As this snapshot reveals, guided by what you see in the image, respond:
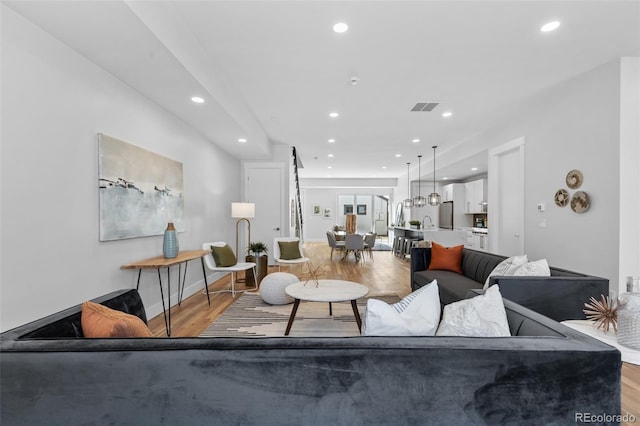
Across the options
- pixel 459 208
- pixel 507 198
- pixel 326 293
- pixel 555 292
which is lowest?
pixel 326 293

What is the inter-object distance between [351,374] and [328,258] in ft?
25.5

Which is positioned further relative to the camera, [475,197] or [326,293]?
[475,197]

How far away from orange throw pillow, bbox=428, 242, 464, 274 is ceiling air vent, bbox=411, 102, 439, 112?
6.69 ft

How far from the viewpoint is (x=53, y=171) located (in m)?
2.27

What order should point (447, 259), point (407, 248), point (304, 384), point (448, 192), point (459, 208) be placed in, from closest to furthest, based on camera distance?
1. point (304, 384)
2. point (447, 259)
3. point (407, 248)
4. point (459, 208)
5. point (448, 192)

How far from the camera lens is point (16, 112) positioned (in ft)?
6.53

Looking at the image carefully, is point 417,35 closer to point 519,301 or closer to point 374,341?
point 519,301

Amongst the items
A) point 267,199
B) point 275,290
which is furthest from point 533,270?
point 267,199

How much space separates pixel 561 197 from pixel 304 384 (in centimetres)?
417

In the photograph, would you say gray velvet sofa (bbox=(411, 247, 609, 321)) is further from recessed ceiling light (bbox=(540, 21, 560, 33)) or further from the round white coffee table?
recessed ceiling light (bbox=(540, 21, 560, 33))

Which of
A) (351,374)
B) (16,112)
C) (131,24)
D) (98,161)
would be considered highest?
(131,24)

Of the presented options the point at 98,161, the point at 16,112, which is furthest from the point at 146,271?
the point at 16,112

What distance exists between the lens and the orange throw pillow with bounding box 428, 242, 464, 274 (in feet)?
13.6

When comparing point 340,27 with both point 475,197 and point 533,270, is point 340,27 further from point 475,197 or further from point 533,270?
point 475,197
